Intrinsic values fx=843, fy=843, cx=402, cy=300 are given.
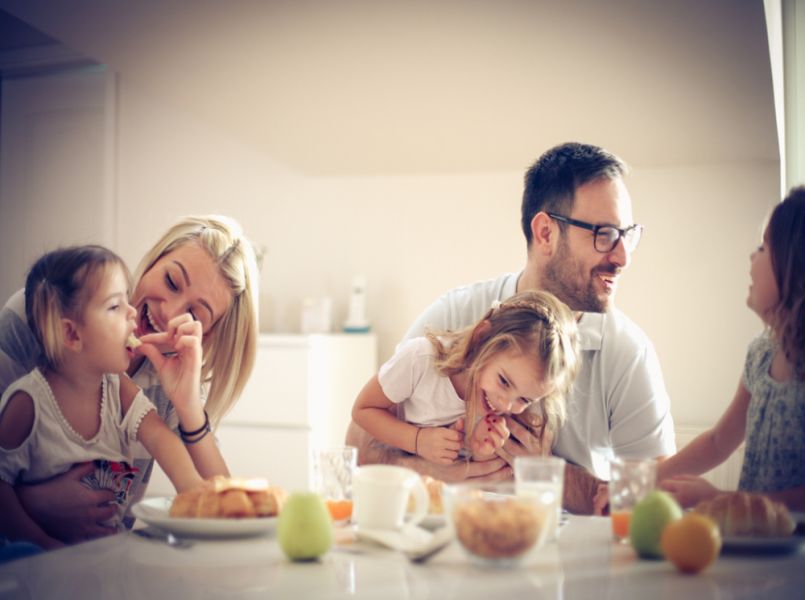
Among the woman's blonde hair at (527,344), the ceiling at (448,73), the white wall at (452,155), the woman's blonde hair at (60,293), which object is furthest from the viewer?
the white wall at (452,155)

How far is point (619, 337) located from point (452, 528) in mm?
1270

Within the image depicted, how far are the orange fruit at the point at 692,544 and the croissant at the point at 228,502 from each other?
53cm

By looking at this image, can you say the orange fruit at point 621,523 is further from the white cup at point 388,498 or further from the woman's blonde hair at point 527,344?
the woman's blonde hair at point 527,344

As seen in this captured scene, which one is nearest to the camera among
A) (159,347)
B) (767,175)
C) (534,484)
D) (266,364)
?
(534,484)

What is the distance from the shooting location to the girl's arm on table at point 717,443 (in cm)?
165

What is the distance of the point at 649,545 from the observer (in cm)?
106

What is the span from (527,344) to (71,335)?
90 cm

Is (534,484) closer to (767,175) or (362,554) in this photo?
(362,554)

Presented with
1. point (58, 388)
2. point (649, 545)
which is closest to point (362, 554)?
point (649, 545)

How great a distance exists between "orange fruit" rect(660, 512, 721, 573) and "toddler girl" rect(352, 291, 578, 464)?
2.46 ft

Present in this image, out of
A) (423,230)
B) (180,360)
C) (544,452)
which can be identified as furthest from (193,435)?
(423,230)

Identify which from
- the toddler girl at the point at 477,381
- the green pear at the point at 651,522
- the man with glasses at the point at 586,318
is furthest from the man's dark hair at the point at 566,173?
the green pear at the point at 651,522

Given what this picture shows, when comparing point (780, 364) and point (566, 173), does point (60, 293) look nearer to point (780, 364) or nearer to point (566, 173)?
point (780, 364)

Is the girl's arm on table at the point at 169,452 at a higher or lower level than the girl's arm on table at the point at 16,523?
higher
